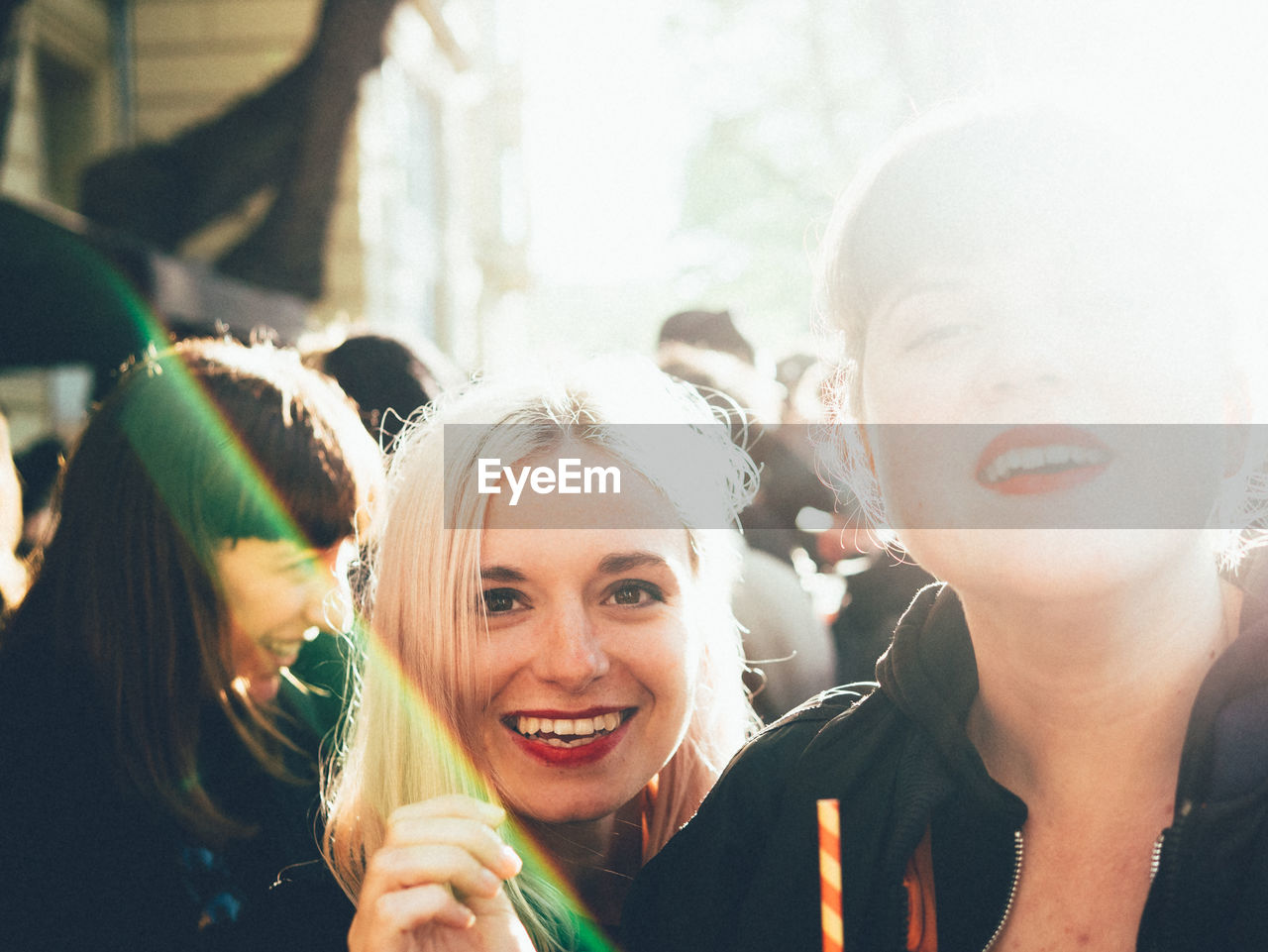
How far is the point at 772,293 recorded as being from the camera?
55.1 feet

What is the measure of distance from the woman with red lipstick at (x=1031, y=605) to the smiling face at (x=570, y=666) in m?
0.27

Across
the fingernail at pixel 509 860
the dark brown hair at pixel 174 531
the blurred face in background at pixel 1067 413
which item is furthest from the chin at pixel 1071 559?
the dark brown hair at pixel 174 531

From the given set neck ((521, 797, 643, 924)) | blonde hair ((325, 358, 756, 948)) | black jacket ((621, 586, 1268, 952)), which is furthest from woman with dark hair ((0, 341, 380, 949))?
black jacket ((621, 586, 1268, 952))

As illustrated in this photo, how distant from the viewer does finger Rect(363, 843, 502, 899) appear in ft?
3.98

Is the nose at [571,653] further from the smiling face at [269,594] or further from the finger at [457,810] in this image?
the smiling face at [269,594]

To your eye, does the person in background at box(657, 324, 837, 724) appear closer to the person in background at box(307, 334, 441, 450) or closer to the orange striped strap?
the person in background at box(307, 334, 441, 450)

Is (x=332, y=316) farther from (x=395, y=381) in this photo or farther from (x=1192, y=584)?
(x=1192, y=584)

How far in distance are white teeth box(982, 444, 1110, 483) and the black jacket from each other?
0.94 ft

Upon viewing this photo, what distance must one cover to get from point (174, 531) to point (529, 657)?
2.72 feet

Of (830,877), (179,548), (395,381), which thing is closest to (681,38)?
(395,381)

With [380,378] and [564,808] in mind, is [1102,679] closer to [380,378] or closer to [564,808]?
[564,808]

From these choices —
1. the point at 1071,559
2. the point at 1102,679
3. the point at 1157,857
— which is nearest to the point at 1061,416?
the point at 1071,559

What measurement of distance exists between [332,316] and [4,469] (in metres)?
7.74

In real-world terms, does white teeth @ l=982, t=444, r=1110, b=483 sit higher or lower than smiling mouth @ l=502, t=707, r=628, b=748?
higher
